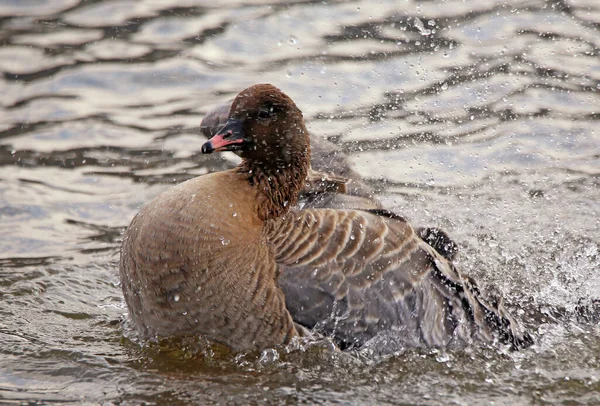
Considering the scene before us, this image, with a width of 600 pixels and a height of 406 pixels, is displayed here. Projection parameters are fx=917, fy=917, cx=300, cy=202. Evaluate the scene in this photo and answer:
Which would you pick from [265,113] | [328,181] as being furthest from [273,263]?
[328,181]

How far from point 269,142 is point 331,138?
13.0ft

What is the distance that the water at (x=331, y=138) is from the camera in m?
6.59

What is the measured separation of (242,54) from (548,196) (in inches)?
185

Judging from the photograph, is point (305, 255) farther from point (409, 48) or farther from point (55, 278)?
point (409, 48)

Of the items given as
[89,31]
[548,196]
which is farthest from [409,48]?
[89,31]

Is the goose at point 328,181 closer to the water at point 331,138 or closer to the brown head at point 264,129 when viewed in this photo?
the brown head at point 264,129

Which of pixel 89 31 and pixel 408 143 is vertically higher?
pixel 89 31

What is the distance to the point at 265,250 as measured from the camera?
662 centimetres

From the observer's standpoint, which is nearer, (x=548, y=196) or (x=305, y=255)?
(x=305, y=255)

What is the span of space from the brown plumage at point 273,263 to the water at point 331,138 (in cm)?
26

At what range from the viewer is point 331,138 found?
35.5 feet

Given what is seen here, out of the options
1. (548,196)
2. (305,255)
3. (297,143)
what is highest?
(297,143)

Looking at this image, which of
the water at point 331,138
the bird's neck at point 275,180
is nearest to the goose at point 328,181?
the bird's neck at point 275,180

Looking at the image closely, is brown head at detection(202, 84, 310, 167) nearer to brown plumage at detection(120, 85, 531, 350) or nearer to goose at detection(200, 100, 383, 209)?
brown plumage at detection(120, 85, 531, 350)
